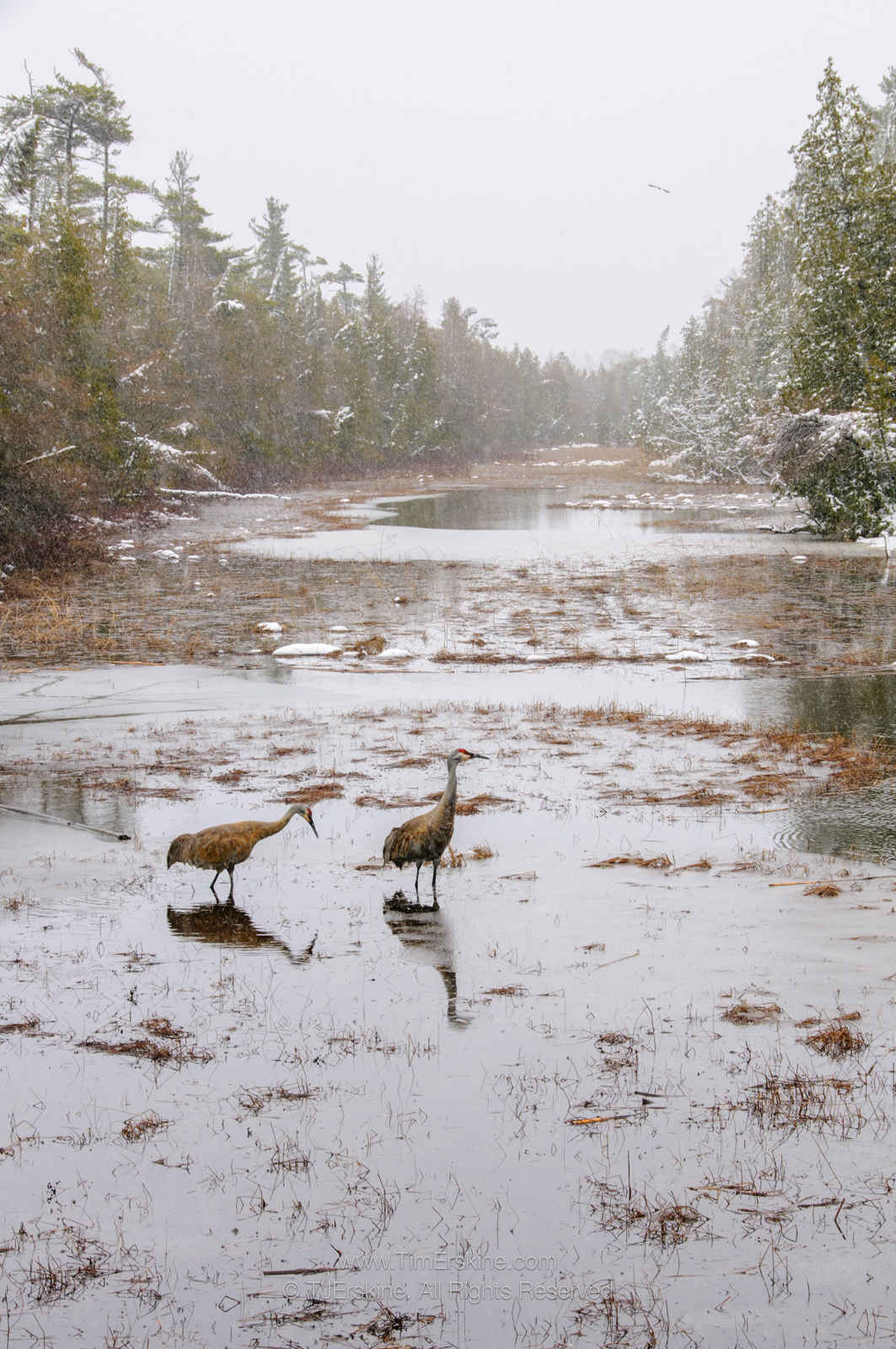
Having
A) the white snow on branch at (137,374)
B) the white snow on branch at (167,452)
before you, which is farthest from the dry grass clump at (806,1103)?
the white snow on branch at (137,374)

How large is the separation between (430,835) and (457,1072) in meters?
2.48

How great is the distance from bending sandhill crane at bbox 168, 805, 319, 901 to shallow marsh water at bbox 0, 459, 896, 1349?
282 mm

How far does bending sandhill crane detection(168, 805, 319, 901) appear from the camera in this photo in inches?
315

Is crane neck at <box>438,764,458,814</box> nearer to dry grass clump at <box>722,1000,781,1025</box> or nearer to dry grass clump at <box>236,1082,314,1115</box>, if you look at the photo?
dry grass clump at <box>722,1000,781,1025</box>

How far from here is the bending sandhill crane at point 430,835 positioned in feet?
26.1

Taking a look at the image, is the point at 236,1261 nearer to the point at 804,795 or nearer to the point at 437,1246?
the point at 437,1246

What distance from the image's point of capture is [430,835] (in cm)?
798

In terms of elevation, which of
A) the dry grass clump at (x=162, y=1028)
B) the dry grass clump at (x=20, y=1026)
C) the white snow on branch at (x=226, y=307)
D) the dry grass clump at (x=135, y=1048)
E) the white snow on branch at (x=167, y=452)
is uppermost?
the white snow on branch at (x=226, y=307)

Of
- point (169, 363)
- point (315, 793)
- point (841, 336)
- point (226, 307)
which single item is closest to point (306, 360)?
point (226, 307)

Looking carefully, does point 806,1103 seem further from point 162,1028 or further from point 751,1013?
point 162,1028

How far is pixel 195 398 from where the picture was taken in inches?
2411

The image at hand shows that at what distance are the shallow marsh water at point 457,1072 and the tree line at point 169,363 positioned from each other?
20.2 metres

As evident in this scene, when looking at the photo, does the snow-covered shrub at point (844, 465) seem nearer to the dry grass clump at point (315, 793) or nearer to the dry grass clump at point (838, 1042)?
the dry grass clump at point (315, 793)

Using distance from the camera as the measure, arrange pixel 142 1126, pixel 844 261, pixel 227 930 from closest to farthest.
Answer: pixel 142 1126 < pixel 227 930 < pixel 844 261
